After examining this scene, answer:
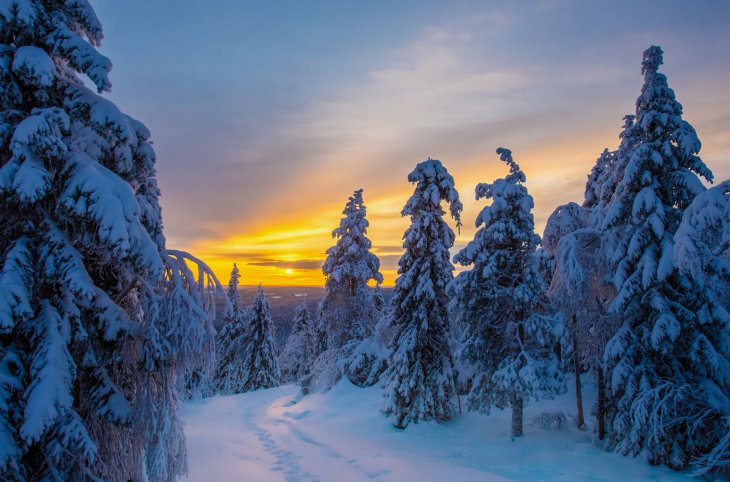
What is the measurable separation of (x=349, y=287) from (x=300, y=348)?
43.1 ft

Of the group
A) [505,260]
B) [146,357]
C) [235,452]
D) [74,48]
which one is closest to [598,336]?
[505,260]

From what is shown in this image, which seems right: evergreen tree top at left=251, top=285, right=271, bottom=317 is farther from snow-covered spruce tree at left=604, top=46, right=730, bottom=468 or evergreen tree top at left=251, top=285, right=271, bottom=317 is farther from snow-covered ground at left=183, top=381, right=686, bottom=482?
snow-covered spruce tree at left=604, top=46, right=730, bottom=468

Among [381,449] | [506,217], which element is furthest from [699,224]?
[381,449]

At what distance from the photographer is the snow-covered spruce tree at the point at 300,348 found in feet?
121

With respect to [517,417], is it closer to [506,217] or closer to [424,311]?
[424,311]

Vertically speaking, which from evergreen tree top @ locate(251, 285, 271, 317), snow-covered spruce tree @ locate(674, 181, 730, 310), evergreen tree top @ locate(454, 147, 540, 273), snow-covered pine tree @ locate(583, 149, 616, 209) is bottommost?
evergreen tree top @ locate(251, 285, 271, 317)

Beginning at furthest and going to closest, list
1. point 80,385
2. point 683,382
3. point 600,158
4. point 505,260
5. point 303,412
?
point 600,158, point 303,412, point 505,260, point 683,382, point 80,385

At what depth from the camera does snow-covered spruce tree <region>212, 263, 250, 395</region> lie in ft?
145

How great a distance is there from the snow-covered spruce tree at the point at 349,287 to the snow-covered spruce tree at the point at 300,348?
29.0 feet

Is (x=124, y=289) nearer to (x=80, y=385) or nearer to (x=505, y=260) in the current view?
(x=80, y=385)

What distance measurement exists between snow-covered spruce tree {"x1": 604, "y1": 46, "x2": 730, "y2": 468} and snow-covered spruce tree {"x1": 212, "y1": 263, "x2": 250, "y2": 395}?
37.8 metres

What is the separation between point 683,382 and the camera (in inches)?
513

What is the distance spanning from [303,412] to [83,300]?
18337 millimetres

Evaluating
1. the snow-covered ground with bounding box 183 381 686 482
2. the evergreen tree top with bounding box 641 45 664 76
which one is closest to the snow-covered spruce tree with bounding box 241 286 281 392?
the snow-covered ground with bounding box 183 381 686 482
